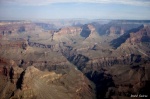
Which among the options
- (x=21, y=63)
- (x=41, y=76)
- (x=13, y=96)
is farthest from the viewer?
(x=21, y=63)

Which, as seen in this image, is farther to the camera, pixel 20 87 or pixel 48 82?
pixel 48 82

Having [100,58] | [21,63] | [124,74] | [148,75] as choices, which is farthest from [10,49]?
[148,75]

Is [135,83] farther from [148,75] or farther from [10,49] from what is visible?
[10,49]

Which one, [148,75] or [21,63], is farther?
[21,63]

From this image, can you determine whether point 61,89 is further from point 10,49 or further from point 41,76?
point 10,49

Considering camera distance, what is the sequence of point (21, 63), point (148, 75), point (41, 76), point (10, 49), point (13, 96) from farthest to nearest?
point (10, 49) < point (21, 63) < point (148, 75) < point (41, 76) < point (13, 96)

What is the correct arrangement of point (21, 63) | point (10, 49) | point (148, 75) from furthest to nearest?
point (10, 49)
point (21, 63)
point (148, 75)

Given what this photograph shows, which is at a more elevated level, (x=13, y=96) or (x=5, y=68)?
(x=5, y=68)

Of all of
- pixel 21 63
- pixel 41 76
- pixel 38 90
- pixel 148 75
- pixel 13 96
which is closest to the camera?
pixel 13 96

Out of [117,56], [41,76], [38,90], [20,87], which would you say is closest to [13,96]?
[20,87]
